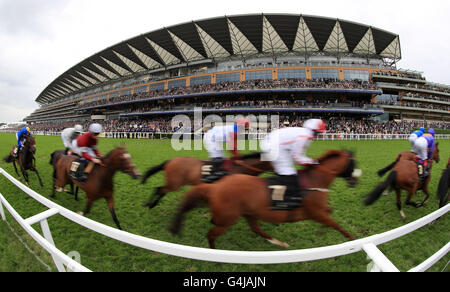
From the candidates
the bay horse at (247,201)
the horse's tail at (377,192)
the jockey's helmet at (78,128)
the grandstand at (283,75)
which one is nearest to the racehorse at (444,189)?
the horse's tail at (377,192)

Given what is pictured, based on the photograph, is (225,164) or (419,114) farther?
(419,114)

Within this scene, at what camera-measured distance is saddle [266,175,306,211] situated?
2252 millimetres

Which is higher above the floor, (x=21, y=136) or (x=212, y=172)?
(x=21, y=136)

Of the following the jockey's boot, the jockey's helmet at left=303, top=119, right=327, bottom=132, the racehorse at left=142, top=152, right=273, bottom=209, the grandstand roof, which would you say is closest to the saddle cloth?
the racehorse at left=142, top=152, right=273, bottom=209

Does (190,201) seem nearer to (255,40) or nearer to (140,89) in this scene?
(255,40)

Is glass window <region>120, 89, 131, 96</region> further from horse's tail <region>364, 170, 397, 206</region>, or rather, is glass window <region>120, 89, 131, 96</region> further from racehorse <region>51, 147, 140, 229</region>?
horse's tail <region>364, 170, 397, 206</region>

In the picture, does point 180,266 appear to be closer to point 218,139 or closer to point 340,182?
point 218,139

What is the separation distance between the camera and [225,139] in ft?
11.4

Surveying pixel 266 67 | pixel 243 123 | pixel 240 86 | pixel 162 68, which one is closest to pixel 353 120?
pixel 266 67

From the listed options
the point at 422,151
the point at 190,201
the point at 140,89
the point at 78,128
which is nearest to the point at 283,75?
the point at 422,151

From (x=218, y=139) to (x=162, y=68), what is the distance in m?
39.5

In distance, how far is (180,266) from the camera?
2242 mm

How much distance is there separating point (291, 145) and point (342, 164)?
2.62 feet

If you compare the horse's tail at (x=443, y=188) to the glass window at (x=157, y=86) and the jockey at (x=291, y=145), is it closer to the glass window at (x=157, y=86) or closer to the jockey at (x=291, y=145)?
the jockey at (x=291, y=145)
